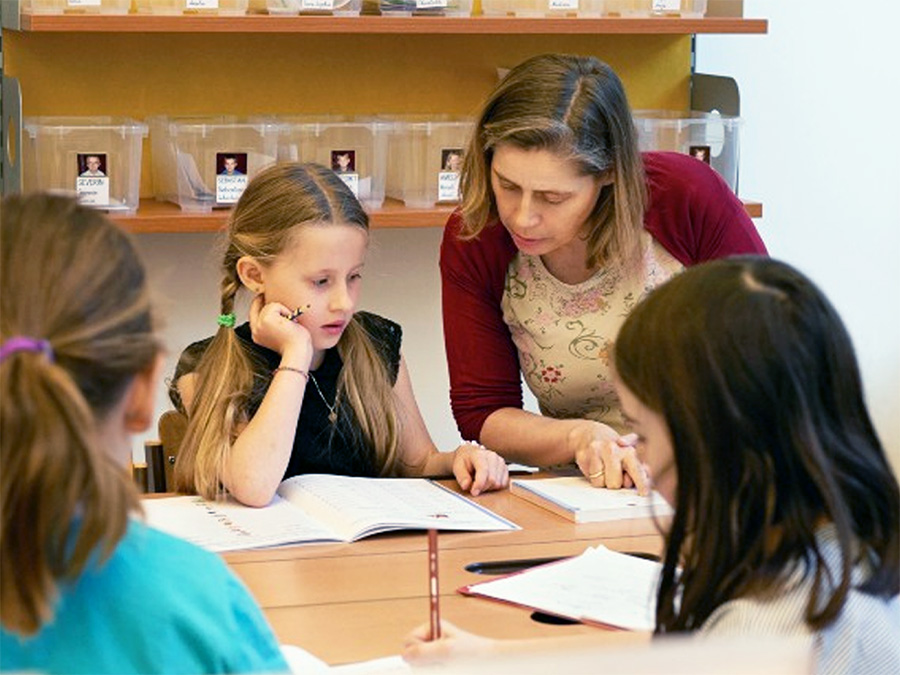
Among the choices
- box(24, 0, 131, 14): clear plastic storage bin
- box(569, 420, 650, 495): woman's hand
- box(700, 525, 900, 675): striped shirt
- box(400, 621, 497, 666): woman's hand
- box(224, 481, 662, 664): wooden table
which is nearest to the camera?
box(700, 525, 900, 675): striped shirt

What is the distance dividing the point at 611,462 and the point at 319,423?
1.36ft

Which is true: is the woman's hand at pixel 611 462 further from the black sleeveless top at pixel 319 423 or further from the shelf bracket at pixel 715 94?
the shelf bracket at pixel 715 94

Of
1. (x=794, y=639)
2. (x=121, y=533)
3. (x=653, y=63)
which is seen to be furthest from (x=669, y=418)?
(x=653, y=63)

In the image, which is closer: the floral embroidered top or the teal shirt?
the teal shirt

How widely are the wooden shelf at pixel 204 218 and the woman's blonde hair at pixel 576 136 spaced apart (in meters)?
0.53

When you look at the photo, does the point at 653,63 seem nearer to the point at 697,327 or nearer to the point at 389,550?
the point at 389,550

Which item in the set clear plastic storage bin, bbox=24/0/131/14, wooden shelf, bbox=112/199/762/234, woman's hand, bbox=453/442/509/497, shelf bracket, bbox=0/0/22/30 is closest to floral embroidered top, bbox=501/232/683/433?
woman's hand, bbox=453/442/509/497

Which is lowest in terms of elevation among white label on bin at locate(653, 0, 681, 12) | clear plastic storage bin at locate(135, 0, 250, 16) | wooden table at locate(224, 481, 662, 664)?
wooden table at locate(224, 481, 662, 664)

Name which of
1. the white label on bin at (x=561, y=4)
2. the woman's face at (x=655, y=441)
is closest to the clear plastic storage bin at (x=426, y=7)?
the white label on bin at (x=561, y=4)

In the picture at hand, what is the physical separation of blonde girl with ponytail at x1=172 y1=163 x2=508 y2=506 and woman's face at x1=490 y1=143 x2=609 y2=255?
8.4 inches

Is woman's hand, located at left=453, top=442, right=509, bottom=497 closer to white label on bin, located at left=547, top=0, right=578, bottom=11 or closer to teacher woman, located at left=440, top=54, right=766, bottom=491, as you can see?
teacher woman, located at left=440, top=54, right=766, bottom=491

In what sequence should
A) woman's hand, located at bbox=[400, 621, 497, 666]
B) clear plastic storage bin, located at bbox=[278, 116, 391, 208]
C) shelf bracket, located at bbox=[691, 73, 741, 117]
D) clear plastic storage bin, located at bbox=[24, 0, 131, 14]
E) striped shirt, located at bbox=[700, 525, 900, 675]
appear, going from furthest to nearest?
1. shelf bracket, located at bbox=[691, 73, 741, 117]
2. clear plastic storage bin, located at bbox=[278, 116, 391, 208]
3. clear plastic storage bin, located at bbox=[24, 0, 131, 14]
4. woman's hand, located at bbox=[400, 621, 497, 666]
5. striped shirt, located at bbox=[700, 525, 900, 675]

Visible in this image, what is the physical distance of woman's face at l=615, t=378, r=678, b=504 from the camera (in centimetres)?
119

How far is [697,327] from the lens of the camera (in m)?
1.16
